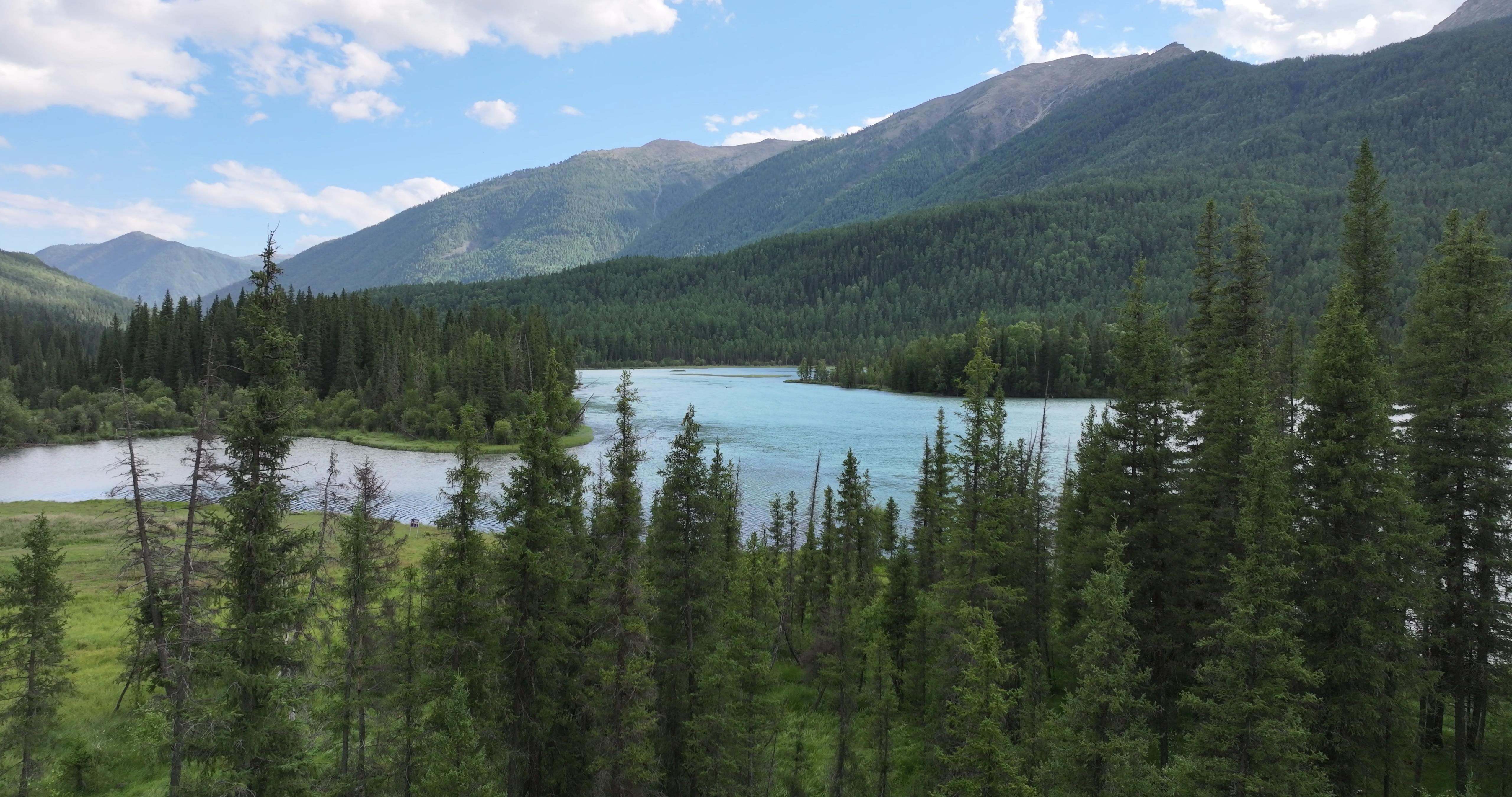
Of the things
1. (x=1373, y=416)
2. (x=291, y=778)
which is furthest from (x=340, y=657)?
(x=1373, y=416)

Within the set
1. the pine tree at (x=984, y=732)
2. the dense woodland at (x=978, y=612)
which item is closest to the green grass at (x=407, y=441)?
the dense woodland at (x=978, y=612)

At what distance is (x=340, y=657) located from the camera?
20703 mm

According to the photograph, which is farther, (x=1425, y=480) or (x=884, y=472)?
(x=884, y=472)

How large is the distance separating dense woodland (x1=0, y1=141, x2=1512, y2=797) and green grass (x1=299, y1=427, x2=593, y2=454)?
60.7 metres

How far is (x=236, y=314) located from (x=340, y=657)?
132 m

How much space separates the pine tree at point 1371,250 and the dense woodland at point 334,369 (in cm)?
7359

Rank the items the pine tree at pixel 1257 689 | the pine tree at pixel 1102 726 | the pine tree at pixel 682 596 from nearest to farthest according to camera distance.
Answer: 1. the pine tree at pixel 1257 689
2. the pine tree at pixel 1102 726
3. the pine tree at pixel 682 596

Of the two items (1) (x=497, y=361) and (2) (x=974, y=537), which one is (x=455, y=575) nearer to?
(2) (x=974, y=537)

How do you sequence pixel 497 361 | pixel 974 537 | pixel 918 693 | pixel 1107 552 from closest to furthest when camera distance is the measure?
pixel 1107 552 → pixel 974 537 → pixel 918 693 → pixel 497 361

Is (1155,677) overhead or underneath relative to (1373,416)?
underneath

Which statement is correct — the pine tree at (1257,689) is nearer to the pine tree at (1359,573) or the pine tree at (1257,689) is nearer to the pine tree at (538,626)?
the pine tree at (1359,573)

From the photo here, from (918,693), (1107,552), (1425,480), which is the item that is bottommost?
(918,693)

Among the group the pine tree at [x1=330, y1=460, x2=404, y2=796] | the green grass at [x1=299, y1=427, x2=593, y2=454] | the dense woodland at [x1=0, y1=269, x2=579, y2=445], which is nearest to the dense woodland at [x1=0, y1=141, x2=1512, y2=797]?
the pine tree at [x1=330, y1=460, x2=404, y2=796]

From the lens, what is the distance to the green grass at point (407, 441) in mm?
89812
